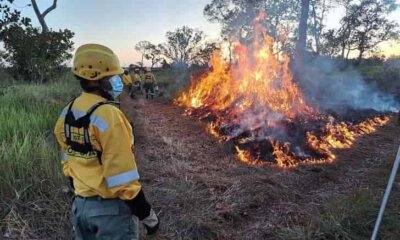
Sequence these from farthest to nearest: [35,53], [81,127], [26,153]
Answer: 1. [35,53]
2. [26,153]
3. [81,127]

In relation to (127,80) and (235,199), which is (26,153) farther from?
(127,80)

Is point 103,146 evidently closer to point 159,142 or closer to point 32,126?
point 32,126

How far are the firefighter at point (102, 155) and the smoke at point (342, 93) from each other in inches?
448

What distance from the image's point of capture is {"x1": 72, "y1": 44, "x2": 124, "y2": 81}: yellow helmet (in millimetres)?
2389

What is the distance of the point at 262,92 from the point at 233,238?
647 centimetres

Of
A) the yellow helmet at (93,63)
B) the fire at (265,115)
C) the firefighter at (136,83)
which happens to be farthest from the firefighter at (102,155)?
the firefighter at (136,83)

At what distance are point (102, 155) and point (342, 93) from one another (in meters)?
17.3

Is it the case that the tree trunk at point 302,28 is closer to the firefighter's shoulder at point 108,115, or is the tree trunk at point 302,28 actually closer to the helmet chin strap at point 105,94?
the helmet chin strap at point 105,94

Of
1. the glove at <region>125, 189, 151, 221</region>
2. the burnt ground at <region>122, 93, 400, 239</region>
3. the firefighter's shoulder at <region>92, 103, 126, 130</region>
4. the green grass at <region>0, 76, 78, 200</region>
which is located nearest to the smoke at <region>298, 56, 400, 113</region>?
the burnt ground at <region>122, 93, 400, 239</region>

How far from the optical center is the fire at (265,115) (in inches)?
294

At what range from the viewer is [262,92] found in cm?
1010

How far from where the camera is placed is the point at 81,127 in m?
2.37

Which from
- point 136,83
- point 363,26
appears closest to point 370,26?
point 363,26

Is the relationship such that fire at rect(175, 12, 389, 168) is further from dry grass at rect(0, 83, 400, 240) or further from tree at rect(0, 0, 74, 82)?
tree at rect(0, 0, 74, 82)
